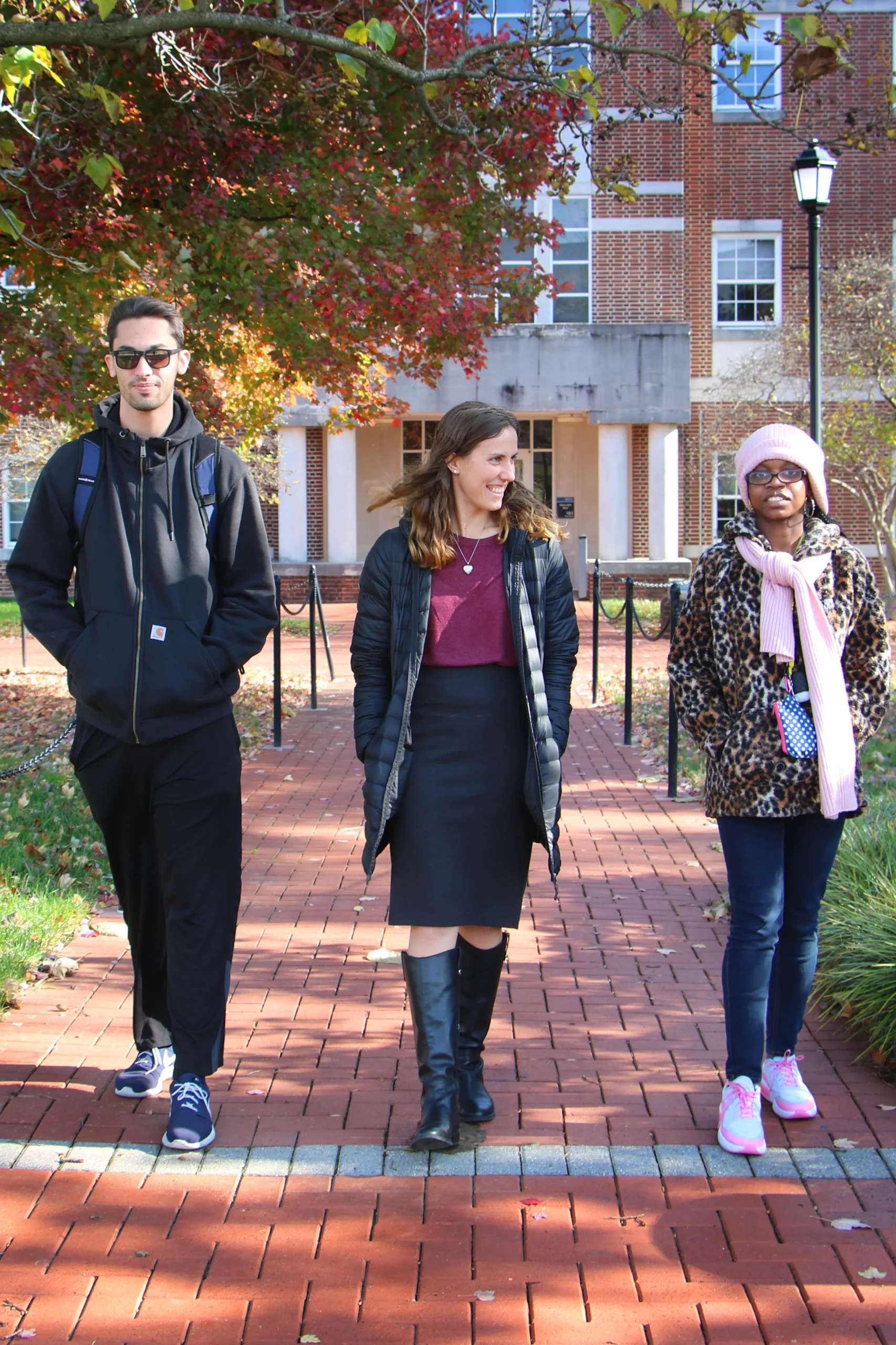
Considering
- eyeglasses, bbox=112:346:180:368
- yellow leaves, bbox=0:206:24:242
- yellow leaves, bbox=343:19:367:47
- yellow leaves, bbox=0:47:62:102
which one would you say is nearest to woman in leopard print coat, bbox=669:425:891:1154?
eyeglasses, bbox=112:346:180:368

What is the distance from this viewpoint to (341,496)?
25.5m

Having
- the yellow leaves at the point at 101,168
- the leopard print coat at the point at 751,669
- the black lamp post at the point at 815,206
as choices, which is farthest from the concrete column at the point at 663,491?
the leopard print coat at the point at 751,669

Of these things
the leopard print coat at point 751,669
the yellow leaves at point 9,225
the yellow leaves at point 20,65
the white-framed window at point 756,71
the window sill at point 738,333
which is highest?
the white-framed window at point 756,71

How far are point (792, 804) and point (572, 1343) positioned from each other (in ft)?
4.88

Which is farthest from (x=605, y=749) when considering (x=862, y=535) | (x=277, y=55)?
(x=862, y=535)

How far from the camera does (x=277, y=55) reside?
8695 millimetres

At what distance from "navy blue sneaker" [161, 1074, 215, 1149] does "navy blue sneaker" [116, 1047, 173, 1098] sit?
28cm

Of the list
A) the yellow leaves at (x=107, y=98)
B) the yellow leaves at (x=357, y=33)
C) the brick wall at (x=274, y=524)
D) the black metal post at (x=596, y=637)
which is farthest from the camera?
the brick wall at (x=274, y=524)

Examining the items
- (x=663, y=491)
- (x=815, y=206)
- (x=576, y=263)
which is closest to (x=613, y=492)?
(x=663, y=491)

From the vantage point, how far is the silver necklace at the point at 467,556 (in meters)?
3.80

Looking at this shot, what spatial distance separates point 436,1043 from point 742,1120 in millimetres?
857

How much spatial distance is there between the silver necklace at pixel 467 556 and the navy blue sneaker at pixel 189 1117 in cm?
159

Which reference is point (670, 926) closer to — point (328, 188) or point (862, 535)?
point (328, 188)

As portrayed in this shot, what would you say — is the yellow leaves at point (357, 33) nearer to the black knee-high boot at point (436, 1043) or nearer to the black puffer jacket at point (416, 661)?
the black puffer jacket at point (416, 661)
